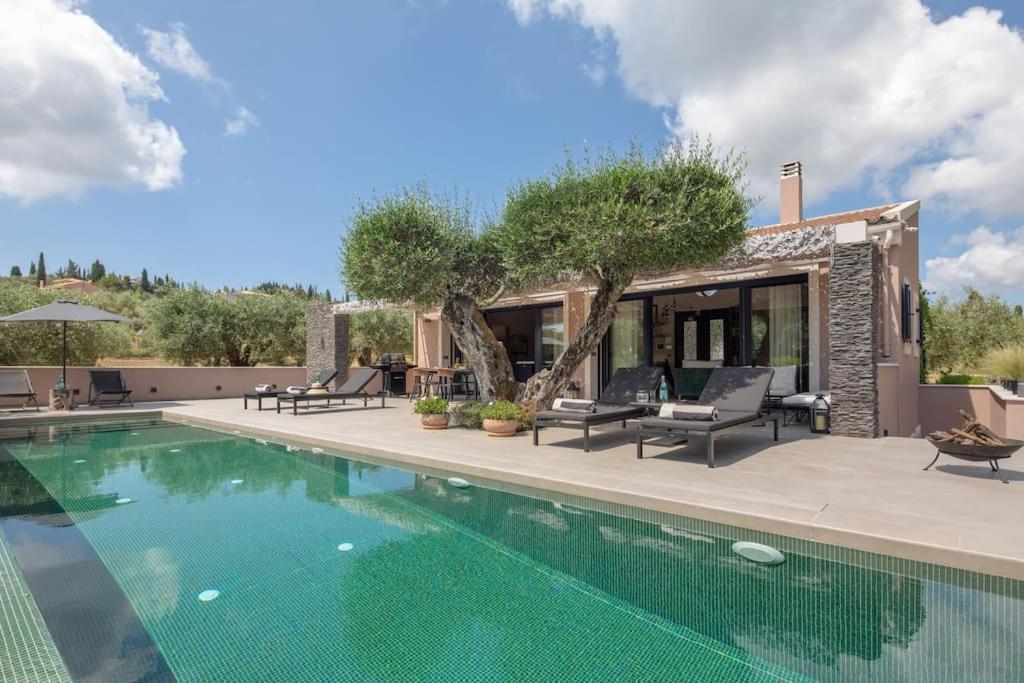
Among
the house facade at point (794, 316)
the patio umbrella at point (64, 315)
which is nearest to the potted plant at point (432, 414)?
the house facade at point (794, 316)

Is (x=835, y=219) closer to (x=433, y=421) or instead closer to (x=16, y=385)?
(x=433, y=421)

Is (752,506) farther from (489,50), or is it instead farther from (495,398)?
(489,50)

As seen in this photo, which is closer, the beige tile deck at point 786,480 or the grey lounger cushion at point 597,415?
the beige tile deck at point 786,480

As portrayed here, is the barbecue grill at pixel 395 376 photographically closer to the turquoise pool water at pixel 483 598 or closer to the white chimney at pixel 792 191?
the white chimney at pixel 792 191

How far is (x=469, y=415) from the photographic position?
972 cm

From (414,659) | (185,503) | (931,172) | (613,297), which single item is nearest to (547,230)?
(613,297)

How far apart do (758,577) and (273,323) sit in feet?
89.8

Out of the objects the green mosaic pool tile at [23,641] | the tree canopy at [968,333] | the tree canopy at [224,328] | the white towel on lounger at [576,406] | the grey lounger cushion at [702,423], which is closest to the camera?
the green mosaic pool tile at [23,641]

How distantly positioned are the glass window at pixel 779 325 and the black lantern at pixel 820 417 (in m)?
2.42

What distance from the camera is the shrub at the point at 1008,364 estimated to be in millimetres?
12836

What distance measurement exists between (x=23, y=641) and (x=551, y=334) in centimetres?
1371

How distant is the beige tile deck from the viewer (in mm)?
3701

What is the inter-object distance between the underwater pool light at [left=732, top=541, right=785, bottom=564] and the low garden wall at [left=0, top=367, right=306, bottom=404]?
1794 cm

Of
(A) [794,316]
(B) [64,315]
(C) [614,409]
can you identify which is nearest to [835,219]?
(A) [794,316]
